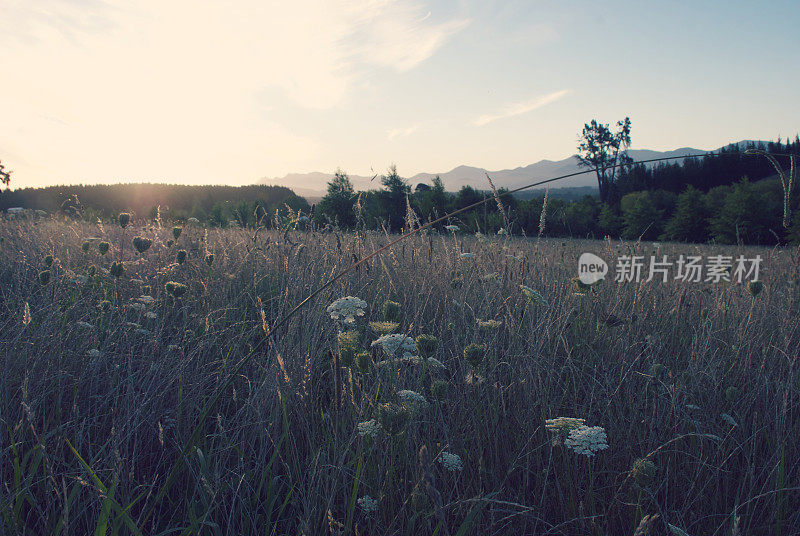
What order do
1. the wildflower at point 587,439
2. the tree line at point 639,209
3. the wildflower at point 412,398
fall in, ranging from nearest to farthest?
1. the wildflower at point 587,439
2. the wildflower at point 412,398
3. the tree line at point 639,209

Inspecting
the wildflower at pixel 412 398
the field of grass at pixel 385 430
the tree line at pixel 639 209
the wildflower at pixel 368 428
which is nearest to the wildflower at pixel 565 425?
the field of grass at pixel 385 430

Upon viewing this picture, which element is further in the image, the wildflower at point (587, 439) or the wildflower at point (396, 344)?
the wildflower at point (396, 344)

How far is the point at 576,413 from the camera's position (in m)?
1.70

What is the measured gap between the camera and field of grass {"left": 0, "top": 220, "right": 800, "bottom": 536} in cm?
123

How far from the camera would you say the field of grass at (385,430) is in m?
1.23

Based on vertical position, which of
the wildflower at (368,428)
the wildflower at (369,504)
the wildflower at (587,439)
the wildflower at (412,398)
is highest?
the wildflower at (412,398)

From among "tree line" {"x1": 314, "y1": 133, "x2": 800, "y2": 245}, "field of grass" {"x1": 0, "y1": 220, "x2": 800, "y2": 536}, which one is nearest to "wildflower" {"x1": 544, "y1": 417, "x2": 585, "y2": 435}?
"field of grass" {"x1": 0, "y1": 220, "x2": 800, "y2": 536}

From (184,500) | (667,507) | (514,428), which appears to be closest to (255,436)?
(184,500)

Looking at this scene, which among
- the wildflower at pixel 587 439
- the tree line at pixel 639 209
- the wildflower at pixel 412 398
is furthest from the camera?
the tree line at pixel 639 209

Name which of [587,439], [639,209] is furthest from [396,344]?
[639,209]

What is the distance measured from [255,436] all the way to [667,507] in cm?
140

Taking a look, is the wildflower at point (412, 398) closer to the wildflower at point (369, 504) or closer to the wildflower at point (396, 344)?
the wildflower at point (396, 344)

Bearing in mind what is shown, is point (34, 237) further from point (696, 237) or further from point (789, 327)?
point (696, 237)

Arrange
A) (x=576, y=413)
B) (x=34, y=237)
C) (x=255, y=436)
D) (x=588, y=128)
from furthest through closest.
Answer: (x=588, y=128), (x=34, y=237), (x=576, y=413), (x=255, y=436)
